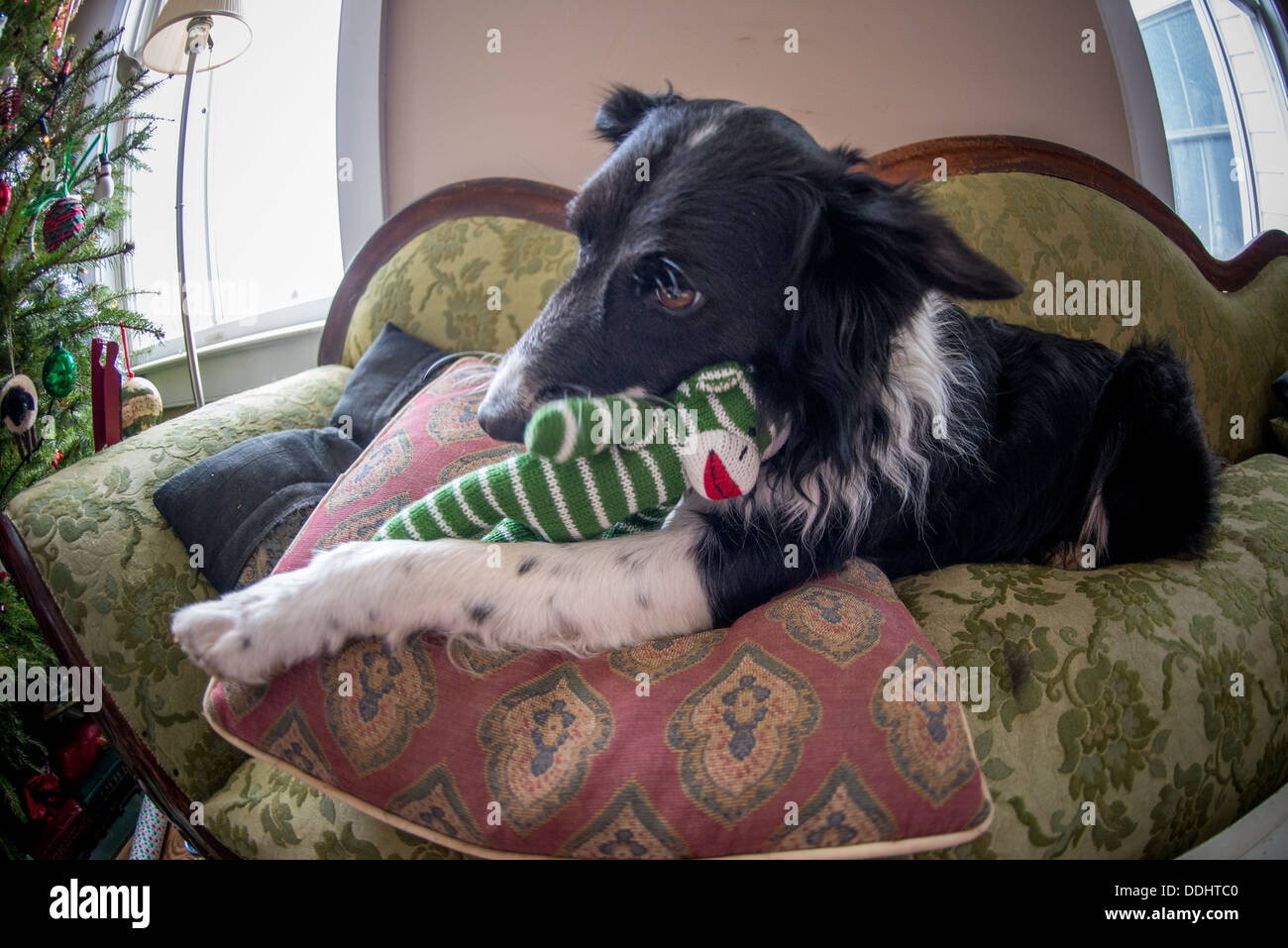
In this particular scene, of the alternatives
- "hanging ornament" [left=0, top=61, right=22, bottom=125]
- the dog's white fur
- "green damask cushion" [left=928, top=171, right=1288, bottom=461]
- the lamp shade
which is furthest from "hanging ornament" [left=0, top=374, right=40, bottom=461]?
"green damask cushion" [left=928, top=171, right=1288, bottom=461]

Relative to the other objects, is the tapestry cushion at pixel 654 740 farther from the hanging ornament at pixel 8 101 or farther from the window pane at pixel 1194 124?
the window pane at pixel 1194 124

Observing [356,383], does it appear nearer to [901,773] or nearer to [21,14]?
[21,14]

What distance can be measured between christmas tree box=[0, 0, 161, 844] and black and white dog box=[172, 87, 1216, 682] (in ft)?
3.49

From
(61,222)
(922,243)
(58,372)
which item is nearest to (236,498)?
(58,372)

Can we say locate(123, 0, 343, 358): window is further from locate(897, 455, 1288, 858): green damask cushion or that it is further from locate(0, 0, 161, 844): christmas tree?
locate(897, 455, 1288, 858): green damask cushion

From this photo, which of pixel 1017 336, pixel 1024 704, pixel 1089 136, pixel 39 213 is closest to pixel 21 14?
pixel 39 213

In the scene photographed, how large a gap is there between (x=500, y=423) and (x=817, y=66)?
218 cm

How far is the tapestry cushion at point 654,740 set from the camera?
0.88 metres

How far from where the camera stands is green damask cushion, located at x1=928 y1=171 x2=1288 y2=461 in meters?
2.15

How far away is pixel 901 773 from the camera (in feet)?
2.90

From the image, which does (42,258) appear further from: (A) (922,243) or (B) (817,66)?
(B) (817,66)

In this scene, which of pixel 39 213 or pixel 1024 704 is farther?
pixel 39 213

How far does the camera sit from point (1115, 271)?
2.19 meters
